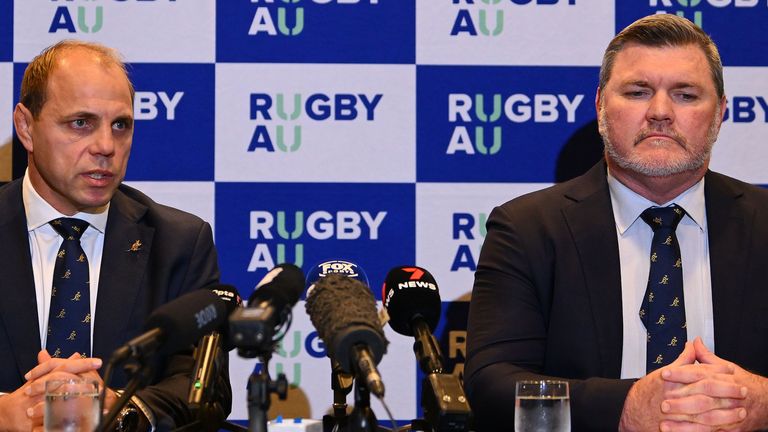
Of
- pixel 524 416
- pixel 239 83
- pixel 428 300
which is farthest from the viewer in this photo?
pixel 239 83

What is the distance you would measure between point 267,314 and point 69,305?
153cm

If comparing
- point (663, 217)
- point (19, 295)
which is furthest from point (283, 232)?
point (663, 217)

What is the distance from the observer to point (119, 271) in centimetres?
311

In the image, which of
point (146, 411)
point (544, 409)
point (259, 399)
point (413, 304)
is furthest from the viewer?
point (146, 411)

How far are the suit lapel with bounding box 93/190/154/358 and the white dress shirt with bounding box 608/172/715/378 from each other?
4.62ft

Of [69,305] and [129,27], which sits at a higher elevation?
[129,27]

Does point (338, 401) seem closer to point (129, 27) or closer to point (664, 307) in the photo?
point (664, 307)

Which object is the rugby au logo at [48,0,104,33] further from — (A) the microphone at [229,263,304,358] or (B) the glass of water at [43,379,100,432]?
(A) the microphone at [229,263,304,358]

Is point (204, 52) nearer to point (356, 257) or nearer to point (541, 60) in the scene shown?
point (356, 257)

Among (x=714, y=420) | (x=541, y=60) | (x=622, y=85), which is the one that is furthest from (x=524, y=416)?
(x=541, y=60)

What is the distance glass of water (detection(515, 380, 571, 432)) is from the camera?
211 cm

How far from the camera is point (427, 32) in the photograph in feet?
12.3

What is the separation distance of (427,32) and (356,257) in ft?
2.75

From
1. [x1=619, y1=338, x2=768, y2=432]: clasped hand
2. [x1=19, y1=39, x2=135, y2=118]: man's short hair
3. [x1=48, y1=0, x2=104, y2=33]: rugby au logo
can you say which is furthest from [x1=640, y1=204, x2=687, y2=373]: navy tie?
[x1=48, y1=0, x2=104, y2=33]: rugby au logo
